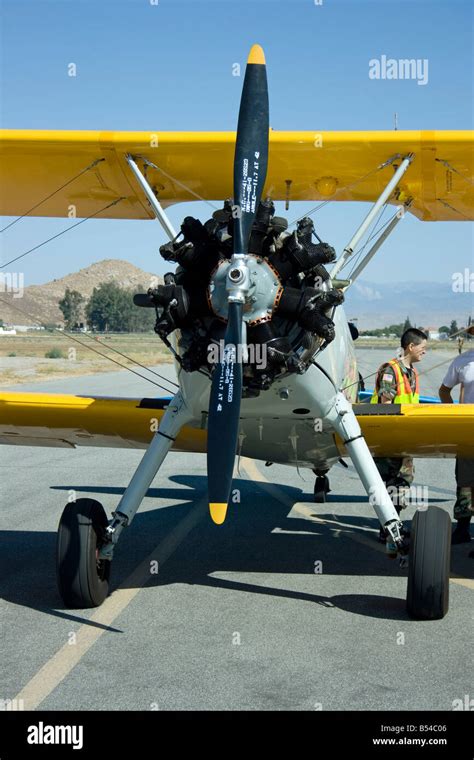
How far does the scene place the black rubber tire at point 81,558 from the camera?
5.92 meters

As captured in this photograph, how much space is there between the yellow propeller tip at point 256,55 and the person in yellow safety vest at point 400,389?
3086mm

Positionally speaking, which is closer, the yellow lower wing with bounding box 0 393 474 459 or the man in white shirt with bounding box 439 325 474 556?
the yellow lower wing with bounding box 0 393 474 459

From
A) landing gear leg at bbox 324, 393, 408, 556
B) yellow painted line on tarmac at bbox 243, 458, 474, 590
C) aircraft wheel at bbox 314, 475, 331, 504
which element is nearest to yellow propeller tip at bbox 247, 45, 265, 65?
landing gear leg at bbox 324, 393, 408, 556

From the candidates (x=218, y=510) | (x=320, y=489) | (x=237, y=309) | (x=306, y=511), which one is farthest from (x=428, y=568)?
(x=320, y=489)

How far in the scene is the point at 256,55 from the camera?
568 cm

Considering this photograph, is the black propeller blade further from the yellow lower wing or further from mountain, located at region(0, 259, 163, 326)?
mountain, located at region(0, 259, 163, 326)

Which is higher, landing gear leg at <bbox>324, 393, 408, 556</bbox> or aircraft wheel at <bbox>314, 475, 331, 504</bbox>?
landing gear leg at <bbox>324, 393, 408, 556</bbox>

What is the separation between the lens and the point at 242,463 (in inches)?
539

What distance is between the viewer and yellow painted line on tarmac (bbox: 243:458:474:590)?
23.2 ft

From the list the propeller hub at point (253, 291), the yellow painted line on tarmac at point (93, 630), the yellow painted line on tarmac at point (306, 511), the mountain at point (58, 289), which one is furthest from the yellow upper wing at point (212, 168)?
the mountain at point (58, 289)

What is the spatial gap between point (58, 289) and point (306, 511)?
494 ft

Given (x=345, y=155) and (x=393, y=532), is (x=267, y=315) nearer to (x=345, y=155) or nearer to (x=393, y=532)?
(x=393, y=532)

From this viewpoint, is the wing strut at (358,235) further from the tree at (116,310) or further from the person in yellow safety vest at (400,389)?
the tree at (116,310)
